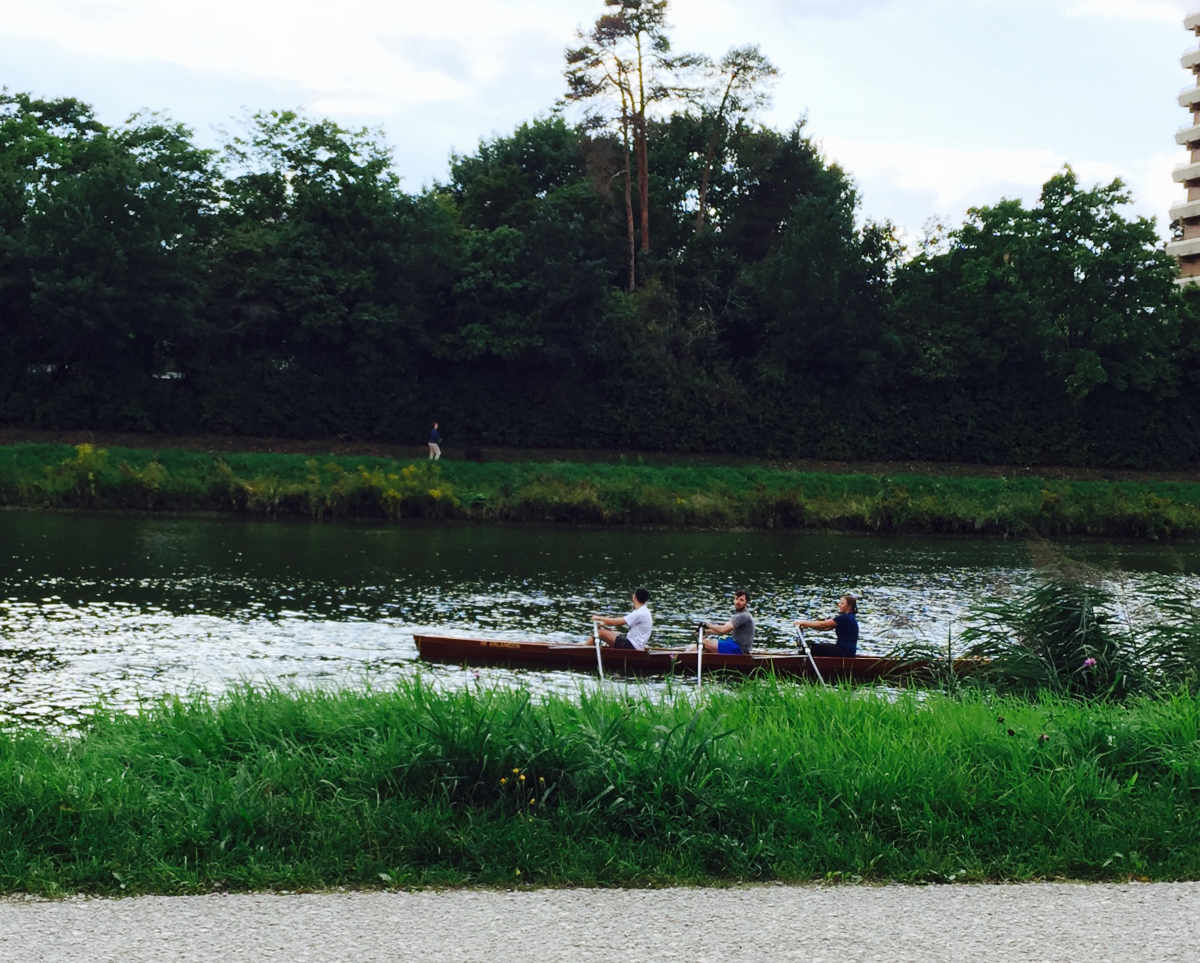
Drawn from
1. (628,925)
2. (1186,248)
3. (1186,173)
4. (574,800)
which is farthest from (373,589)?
(1186,173)

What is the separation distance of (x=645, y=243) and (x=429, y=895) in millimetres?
47077

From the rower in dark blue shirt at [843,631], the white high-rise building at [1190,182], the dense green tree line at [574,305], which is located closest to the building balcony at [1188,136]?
the white high-rise building at [1190,182]

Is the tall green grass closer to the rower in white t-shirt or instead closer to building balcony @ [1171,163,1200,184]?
the rower in white t-shirt

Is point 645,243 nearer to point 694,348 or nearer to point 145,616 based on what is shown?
point 694,348

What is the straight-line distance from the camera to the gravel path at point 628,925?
5.49 meters

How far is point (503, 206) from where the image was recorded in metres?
52.2

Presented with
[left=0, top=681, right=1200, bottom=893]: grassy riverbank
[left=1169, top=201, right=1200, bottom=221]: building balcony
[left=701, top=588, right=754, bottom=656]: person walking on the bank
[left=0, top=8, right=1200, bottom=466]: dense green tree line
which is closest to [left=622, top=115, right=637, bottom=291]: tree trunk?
[left=0, top=8, right=1200, bottom=466]: dense green tree line

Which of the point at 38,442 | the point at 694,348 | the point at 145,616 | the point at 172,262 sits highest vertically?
the point at 172,262

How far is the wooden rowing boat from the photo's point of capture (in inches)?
701

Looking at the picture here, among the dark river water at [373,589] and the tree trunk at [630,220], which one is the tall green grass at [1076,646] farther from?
the tree trunk at [630,220]

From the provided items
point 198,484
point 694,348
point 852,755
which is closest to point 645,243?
point 694,348

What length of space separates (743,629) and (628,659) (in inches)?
70.8

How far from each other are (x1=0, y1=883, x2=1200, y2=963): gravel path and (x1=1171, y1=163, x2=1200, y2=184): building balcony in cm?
8862

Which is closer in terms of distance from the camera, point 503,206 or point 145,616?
point 145,616
